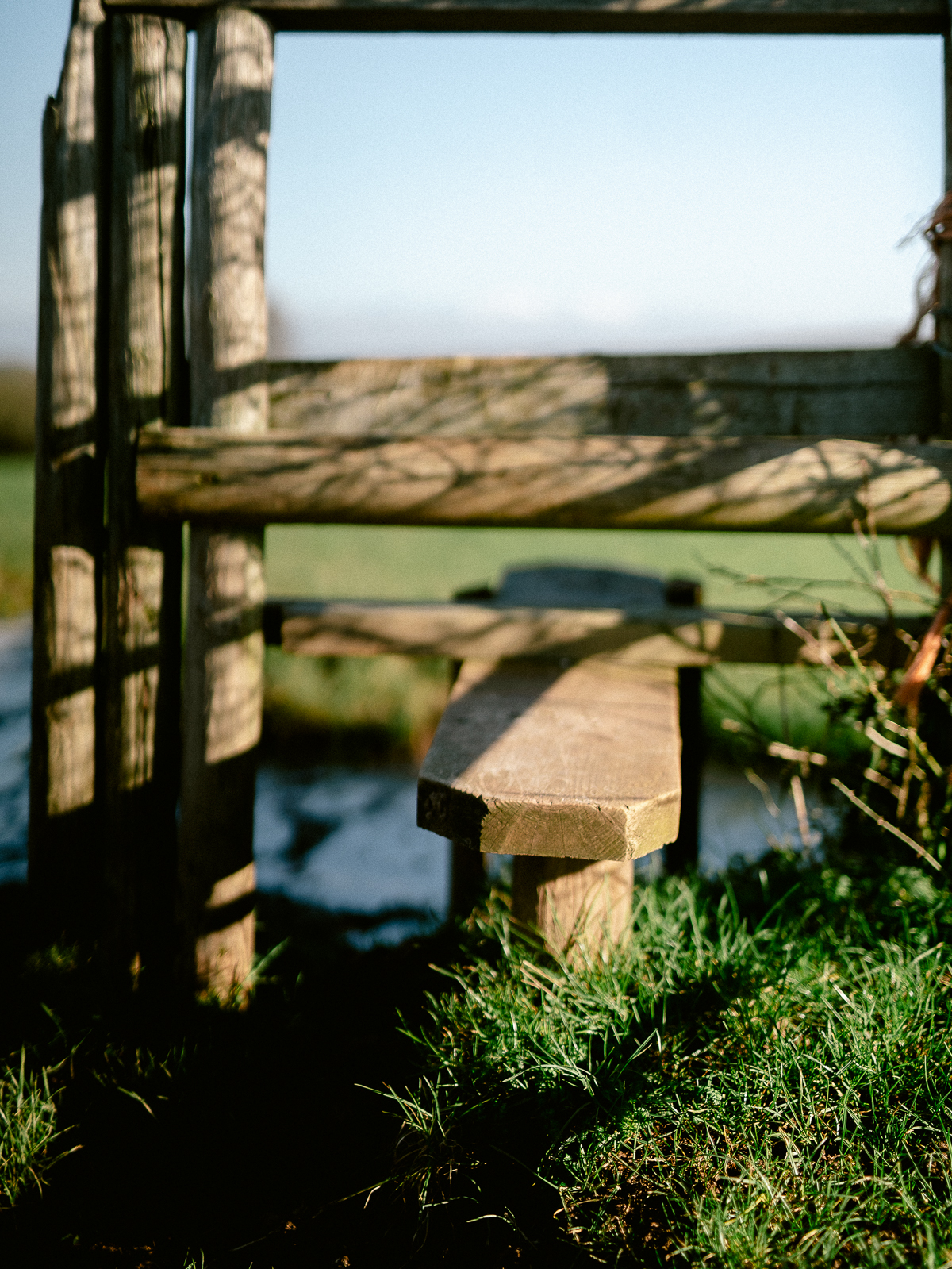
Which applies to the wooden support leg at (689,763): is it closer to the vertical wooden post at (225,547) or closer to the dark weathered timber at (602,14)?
the vertical wooden post at (225,547)

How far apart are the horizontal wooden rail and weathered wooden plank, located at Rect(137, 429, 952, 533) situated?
0.28 meters

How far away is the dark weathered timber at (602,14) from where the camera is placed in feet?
6.84

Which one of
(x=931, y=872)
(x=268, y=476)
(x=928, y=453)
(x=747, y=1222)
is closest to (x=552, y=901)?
(x=747, y=1222)

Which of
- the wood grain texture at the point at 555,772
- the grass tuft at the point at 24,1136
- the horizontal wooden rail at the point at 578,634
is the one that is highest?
the horizontal wooden rail at the point at 578,634

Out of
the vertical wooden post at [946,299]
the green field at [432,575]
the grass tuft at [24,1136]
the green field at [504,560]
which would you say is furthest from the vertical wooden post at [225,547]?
the green field at [504,560]

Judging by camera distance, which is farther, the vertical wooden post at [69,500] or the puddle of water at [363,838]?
the puddle of water at [363,838]

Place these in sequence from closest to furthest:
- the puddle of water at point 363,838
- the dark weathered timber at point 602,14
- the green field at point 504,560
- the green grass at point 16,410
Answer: the dark weathered timber at point 602,14
the puddle of water at point 363,838
the green field at point 504,560
the green grass at point 16,410

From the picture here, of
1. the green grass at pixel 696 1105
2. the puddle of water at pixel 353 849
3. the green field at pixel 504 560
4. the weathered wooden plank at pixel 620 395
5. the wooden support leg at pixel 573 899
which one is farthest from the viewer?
the green field at pixel 504 560

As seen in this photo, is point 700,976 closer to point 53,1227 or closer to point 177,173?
point 53,1227

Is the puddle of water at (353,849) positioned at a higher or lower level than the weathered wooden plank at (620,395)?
lower

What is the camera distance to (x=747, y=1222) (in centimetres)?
131

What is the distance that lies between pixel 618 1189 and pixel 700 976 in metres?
0.49

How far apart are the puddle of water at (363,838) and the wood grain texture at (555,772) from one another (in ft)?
2.83

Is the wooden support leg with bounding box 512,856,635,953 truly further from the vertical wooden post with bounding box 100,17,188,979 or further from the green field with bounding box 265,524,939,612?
the green field with bounding box 265,524,939,612
